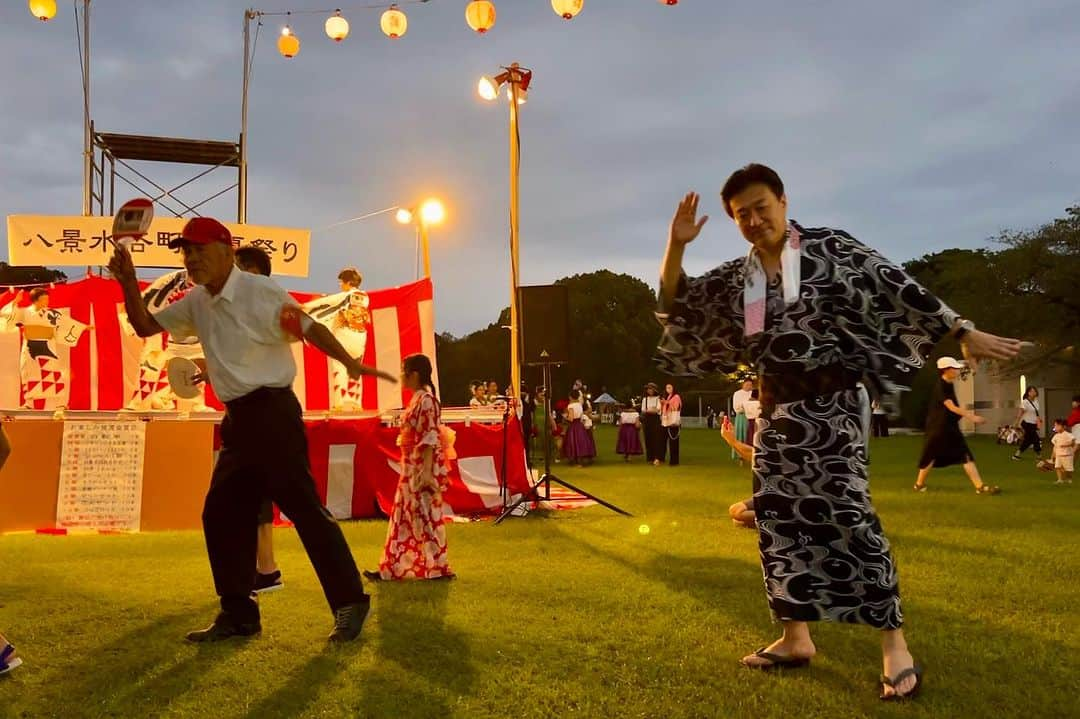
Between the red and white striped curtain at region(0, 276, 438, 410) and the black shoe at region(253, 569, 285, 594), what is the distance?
4.20 meters

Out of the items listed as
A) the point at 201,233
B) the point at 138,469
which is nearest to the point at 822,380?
the point at 201,233

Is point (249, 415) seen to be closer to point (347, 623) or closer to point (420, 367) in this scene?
point (347, 623)

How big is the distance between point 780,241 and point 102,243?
29.3 feet

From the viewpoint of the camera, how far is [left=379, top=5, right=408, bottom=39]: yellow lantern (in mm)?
10664

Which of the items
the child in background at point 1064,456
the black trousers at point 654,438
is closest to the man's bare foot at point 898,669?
the child in background at point 1064,456

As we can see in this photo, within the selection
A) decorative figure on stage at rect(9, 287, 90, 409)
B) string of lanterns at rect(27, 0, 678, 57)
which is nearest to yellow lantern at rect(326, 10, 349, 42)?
string of lanterns at rect(27, 0, 678, 57)

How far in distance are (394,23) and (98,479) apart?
6.76 metres

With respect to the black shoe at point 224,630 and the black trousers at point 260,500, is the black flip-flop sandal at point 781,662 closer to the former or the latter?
the black trousers at point 260,500

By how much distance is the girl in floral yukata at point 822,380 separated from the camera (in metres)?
2.89

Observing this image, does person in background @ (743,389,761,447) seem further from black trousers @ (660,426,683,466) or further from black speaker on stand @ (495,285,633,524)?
black speaker on stand @ (495,285,633,524)

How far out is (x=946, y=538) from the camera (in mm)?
6523

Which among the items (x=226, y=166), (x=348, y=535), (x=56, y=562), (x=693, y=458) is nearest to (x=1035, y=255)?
(x=693, y=458)

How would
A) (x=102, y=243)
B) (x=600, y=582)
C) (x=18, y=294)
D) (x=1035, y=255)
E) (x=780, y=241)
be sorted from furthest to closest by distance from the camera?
(x=1035, y=255) → (x=102, y=243) → (x=18, y=294) → (x=600, y=582) → (x=780, y=241)

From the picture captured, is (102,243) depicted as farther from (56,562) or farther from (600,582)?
(600,582)
